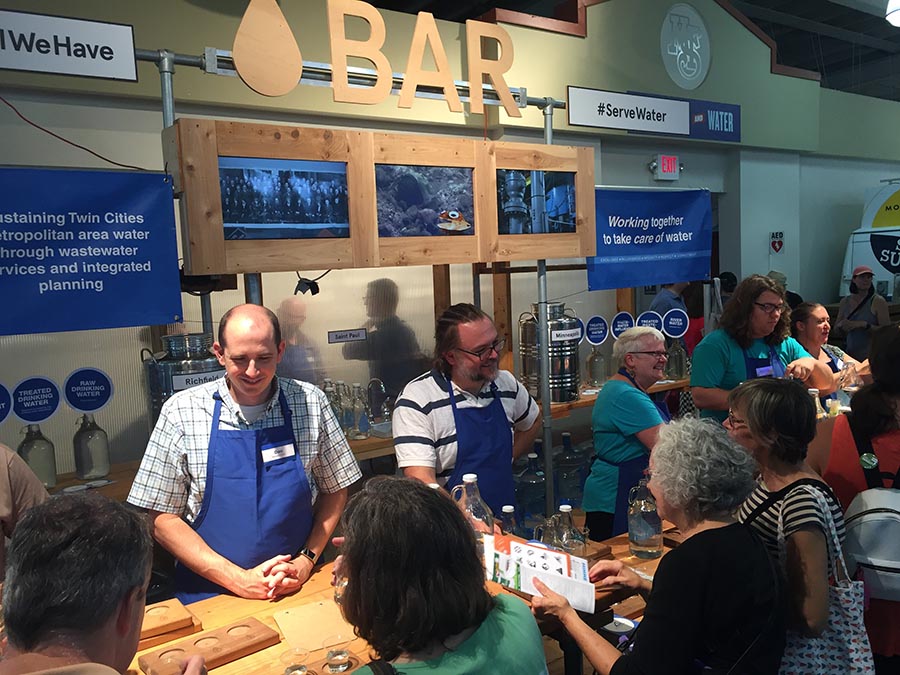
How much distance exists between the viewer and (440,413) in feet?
8.94

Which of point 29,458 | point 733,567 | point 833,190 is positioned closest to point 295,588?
point 733,567

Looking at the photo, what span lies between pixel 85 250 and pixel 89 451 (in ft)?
3.61

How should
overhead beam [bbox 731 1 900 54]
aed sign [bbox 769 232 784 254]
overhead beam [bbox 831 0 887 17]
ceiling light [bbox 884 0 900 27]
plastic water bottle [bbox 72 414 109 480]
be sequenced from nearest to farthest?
1. plastic water bottle [bbox 72 414 109 480]
2. ceiling light [bbox 884 0 900 27]
3. overhead beam [bbox 831 0 887 17]
4. aed sign [bbox 769 232 784 254]
5. overhead beam [bbox 731 1 900 54]

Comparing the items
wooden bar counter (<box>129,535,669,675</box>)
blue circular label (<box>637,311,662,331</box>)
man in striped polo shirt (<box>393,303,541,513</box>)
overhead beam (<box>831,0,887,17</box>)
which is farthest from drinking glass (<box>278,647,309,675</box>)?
overhead beam (<box>831,0,887,17</box>)

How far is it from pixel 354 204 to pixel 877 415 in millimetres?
2033

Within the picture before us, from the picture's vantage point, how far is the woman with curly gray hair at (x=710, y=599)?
1565 millimetres

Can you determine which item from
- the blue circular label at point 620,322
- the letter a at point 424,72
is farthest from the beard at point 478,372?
the blue circular label at point 620,322

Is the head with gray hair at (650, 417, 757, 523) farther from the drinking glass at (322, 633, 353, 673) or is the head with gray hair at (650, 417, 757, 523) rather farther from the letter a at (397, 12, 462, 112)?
the letter a at (397, 12, 462, 112)

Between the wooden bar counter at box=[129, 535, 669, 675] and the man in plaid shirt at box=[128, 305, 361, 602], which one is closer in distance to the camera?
the wooden bar counter at box=[129, 535, 669, 675]

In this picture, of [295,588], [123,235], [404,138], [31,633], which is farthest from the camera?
[404,138]

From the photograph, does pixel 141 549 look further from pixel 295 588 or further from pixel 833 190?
pixel 833 190

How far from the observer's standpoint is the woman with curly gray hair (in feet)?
5.14

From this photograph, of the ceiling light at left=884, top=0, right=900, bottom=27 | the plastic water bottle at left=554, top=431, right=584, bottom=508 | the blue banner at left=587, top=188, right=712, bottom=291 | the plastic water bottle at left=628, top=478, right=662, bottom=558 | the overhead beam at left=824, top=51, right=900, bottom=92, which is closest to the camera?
the plastic water bottle at left=628, top=478, right=662, bottom=558

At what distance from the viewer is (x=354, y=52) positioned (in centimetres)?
286
